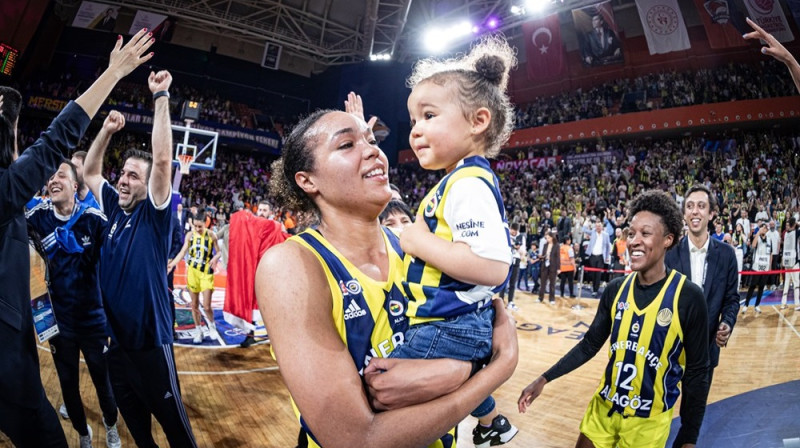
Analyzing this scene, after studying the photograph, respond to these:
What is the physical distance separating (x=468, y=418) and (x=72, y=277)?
3.34 metres

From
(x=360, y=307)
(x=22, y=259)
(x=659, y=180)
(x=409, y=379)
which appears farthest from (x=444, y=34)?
(x=409, y=379)

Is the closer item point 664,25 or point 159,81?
point 159,81

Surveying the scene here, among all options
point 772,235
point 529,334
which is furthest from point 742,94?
point 529,334

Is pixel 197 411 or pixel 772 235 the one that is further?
pixel 772 235

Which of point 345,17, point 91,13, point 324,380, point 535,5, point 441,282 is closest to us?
point 324,380

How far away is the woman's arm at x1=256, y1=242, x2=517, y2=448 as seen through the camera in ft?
3.63

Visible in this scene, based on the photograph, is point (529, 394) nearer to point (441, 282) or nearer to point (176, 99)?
point (441, 282)

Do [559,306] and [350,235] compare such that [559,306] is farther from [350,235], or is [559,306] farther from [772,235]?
[350,235]

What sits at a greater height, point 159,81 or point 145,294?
point 159,81

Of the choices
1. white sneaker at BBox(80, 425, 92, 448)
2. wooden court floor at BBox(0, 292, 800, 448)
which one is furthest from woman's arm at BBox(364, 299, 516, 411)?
white sneaker at BBox(80, 425, 92, 448)

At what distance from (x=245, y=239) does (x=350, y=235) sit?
4792mm

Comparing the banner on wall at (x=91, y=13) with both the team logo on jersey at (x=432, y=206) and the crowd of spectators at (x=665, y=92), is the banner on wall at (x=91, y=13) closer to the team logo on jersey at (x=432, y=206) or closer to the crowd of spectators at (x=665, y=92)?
the crowd of spectators at (x=665, y=92)

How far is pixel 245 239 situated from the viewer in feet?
19.6

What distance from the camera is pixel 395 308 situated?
1410 millimetres
